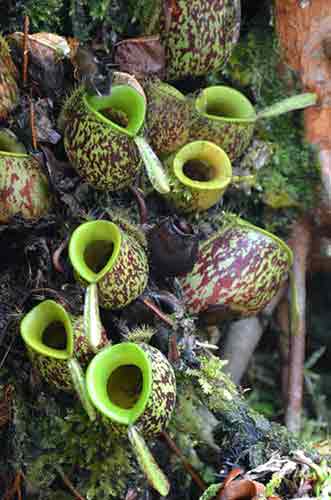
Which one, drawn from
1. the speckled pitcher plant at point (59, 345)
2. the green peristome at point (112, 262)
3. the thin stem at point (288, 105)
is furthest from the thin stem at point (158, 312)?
the thin stem at point (288, 105)

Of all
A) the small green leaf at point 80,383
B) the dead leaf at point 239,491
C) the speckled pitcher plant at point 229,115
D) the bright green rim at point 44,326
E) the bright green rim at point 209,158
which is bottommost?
the dead leaf at point 239,491

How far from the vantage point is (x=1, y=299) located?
159cm

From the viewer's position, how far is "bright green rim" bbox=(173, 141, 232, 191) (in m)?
1.64

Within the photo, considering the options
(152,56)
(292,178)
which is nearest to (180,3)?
(152,56)

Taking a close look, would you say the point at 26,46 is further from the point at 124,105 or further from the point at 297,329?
the point at 297,329

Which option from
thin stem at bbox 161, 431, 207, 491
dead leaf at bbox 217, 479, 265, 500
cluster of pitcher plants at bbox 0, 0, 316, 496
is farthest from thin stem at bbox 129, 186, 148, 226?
dead leaf at bbox 217, 479, 265, 500

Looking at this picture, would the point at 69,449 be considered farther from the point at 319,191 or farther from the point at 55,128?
the point at 319,191

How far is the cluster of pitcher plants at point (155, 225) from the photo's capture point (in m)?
1.41

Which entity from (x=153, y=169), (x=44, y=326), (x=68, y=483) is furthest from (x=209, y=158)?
(x=68, y=483)

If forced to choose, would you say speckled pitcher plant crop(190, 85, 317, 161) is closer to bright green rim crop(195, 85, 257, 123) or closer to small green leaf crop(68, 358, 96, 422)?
bright green rim crop(195, 85, 257, 123)

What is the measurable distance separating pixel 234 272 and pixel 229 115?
0.45m

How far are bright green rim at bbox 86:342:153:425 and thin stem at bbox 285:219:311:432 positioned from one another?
2.33ft

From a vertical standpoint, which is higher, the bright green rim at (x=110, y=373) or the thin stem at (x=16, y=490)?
the bright green rim at (x=110, y=373)

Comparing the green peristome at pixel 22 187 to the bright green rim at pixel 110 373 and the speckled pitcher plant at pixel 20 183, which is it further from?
the bright green rim at pixel 110 373
